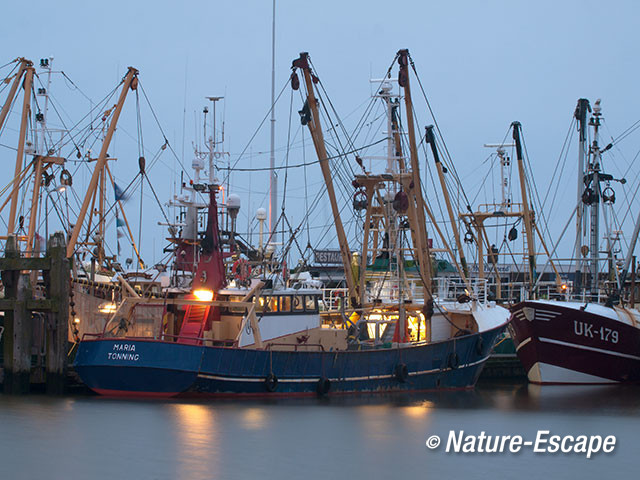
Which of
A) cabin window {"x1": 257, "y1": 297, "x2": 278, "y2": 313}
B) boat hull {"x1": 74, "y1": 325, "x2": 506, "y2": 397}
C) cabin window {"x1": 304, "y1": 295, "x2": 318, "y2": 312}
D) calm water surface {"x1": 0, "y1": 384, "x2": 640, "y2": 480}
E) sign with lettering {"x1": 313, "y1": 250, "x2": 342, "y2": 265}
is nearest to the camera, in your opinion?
calm water surface {"x1": 0, "y1": 384, "x2": 640, "y2": 480}

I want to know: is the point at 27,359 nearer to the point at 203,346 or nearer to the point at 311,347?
the point at 203,346

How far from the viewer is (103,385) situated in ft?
79.6

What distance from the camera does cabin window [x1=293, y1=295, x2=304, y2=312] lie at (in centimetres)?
2834

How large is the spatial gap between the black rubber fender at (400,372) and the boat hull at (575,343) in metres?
7.55

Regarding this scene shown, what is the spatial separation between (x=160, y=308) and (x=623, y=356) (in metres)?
18.7

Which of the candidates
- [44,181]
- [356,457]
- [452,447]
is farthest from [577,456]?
[44,181]

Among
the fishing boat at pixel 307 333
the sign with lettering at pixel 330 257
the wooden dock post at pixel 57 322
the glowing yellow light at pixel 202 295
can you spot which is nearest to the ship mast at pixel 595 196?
the fishing boat at pixel 307 333

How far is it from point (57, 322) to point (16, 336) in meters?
1.17

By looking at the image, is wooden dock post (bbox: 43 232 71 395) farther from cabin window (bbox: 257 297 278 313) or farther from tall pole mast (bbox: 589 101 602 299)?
tall pole mast (bbox: 589 101 602 299)

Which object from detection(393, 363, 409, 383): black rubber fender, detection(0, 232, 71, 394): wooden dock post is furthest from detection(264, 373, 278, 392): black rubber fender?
detection(0, 232, 71, 394): wooden dock post

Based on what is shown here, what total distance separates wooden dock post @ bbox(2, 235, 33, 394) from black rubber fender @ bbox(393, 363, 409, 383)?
1133 cm

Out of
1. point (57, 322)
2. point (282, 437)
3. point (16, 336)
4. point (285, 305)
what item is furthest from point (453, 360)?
point (16, 336)

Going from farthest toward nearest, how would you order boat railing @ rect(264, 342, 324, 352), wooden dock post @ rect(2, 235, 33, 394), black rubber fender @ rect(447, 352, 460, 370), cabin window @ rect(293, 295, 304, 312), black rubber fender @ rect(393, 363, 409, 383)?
black rubber fender @ rect(447, 352, 460, 370) → black rubber fender @ rect(393, 363, 409, 383) → cabin window @ rect(293, 295, 304, 312) → boat railing @ rect(264, 342, 324, 352) → wooden dock post @ rect(2, 235, 33, 394)

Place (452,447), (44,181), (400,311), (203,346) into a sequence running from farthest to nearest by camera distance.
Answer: (44,181) < (400,311) < (203,346) < (452,447)
